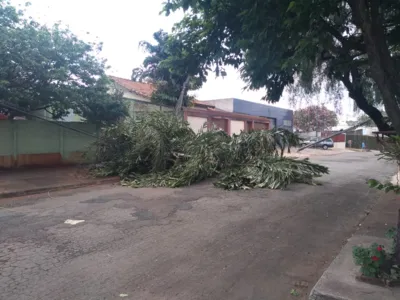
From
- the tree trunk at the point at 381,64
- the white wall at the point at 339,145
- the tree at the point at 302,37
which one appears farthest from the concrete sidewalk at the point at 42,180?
the white wall at the point at 339,145

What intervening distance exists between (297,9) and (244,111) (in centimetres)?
2634

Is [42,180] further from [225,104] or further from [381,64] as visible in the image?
[225,104]

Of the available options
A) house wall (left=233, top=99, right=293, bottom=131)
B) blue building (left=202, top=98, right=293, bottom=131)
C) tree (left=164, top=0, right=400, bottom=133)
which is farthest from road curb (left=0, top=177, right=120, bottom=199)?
house wall (left=233, top=99, right=293, bottom=131)

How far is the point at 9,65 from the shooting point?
1013cm

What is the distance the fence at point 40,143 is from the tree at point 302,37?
25.1ft

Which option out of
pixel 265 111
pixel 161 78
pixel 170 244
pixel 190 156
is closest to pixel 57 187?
pixel 190 156

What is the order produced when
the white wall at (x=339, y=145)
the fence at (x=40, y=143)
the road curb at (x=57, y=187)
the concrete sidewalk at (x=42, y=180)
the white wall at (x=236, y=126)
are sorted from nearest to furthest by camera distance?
the road curb at (x=57, y=187)
the concrete sidewalk at (x=42, y=180)
the fence at (x=40, y=143)
the white wall at (x=236, y=126)
the white wall at (x=339, y=145)

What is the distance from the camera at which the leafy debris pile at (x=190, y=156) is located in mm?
10445

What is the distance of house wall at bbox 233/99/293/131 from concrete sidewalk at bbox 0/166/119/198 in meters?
20.1

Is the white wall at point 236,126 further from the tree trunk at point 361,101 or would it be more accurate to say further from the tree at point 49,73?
the tree trunk at point 361,101

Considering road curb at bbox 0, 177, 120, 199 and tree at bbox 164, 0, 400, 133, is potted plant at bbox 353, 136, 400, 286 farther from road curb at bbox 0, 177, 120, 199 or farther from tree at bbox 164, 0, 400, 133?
road curb at bbox 0, 177, 120, 199

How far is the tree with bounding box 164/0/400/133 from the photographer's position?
15.9ft

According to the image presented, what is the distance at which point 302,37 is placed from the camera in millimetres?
5902

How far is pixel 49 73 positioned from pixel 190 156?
581cm
